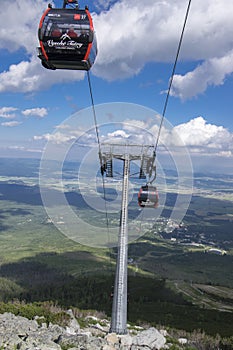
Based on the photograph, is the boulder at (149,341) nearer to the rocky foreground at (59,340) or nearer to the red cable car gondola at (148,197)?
the rocky foreground at (59,340)

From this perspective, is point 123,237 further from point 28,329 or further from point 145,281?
point 145,281

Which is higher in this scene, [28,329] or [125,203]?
[125,203]

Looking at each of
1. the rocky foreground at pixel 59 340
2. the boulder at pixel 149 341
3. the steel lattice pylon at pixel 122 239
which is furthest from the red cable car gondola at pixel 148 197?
the boulder at pixel 149 341

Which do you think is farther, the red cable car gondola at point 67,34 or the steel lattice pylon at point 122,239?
the steel lattice pylon at point 122,239

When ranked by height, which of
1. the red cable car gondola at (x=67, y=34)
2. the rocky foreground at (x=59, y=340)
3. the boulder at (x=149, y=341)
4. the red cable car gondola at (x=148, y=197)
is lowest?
the boulder at (x=149, y=341)

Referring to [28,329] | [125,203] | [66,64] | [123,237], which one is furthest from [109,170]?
[66,64]

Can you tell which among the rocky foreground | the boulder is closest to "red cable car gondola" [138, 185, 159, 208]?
Answer: the rocky foreground

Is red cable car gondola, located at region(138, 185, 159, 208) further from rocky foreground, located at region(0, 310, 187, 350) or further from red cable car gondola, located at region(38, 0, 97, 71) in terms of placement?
red cable car gondola, located at region(38, 0, 97, 71)

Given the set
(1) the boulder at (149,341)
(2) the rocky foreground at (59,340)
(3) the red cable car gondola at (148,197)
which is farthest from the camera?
(3) the red cable car gondola at (148,197)
